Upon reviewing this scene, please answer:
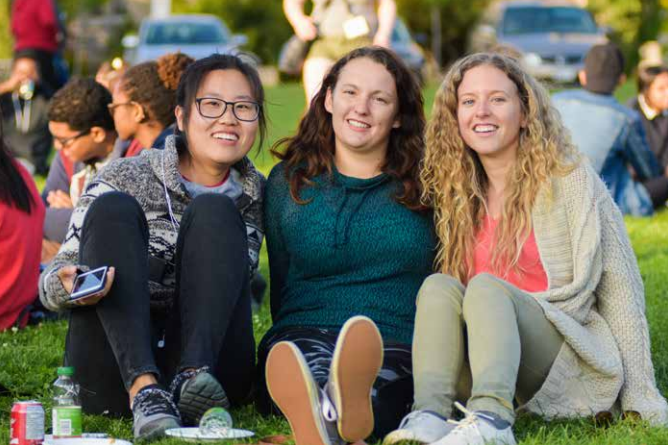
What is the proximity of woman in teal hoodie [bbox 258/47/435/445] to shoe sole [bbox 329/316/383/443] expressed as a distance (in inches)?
20.7

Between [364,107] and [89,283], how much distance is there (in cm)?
131

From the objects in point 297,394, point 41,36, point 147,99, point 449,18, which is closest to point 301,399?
point 297,394

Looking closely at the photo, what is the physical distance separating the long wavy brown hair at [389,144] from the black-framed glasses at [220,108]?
0.21 metres

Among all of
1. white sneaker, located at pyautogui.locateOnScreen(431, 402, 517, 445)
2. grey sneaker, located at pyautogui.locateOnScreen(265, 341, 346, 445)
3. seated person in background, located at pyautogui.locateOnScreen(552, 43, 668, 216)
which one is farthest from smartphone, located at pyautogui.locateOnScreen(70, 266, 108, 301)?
seated person in background, located at pyautogui.locateOnScreen(552, 43, 668, 216)

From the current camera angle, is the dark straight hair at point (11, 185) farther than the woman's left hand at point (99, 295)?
Yes

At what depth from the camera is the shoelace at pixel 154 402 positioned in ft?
13.9

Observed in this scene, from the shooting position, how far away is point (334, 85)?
506cm

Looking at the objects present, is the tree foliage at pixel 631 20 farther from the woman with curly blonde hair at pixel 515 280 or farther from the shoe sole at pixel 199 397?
the shoe sole at pixel 199 397

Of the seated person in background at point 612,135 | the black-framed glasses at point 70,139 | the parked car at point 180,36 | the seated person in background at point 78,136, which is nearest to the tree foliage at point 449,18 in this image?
the parked car at point 180,36

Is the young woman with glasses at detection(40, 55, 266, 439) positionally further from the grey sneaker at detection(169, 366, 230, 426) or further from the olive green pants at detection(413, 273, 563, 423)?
the olive green pants at detection(413, 273, 563, 423)

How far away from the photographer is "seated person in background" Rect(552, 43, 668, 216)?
1012cm

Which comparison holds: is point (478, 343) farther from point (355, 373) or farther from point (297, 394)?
point (297, 394)

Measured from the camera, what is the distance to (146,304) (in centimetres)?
439

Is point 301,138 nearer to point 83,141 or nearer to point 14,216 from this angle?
point 14,216
